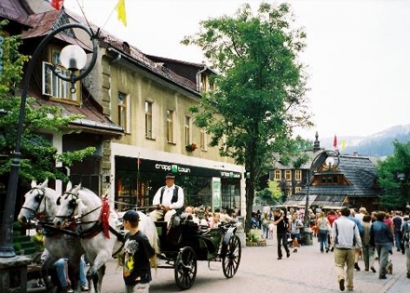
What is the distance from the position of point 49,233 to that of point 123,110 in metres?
13.6

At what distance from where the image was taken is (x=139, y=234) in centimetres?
713

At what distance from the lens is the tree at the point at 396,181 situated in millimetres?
58875

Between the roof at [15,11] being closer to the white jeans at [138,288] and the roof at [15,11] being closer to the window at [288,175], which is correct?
the white jeans at [138,288]

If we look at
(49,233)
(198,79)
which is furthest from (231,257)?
(198,79)

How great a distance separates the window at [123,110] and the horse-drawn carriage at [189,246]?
31.5ft

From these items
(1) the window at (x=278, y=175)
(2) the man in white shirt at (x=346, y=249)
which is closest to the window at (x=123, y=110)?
(2) the man in white shirt at (x=346, y=249)

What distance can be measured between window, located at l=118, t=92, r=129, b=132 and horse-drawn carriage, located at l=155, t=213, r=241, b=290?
9.61 m

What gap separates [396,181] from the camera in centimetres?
5962

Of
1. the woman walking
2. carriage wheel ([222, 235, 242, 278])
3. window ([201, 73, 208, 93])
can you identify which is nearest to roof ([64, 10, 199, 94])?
window ([201, 73, 208, 93])

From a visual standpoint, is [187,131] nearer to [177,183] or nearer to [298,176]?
[177,183]

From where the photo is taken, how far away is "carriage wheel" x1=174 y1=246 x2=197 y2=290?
1155cm

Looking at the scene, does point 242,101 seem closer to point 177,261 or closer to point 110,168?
point 110,168

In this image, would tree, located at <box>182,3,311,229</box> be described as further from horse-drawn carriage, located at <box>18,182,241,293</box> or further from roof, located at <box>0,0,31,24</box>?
horse-drawn carriage, located at <box>18,182,241,293</box>

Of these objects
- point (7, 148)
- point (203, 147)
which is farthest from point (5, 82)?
point (203, 147)
